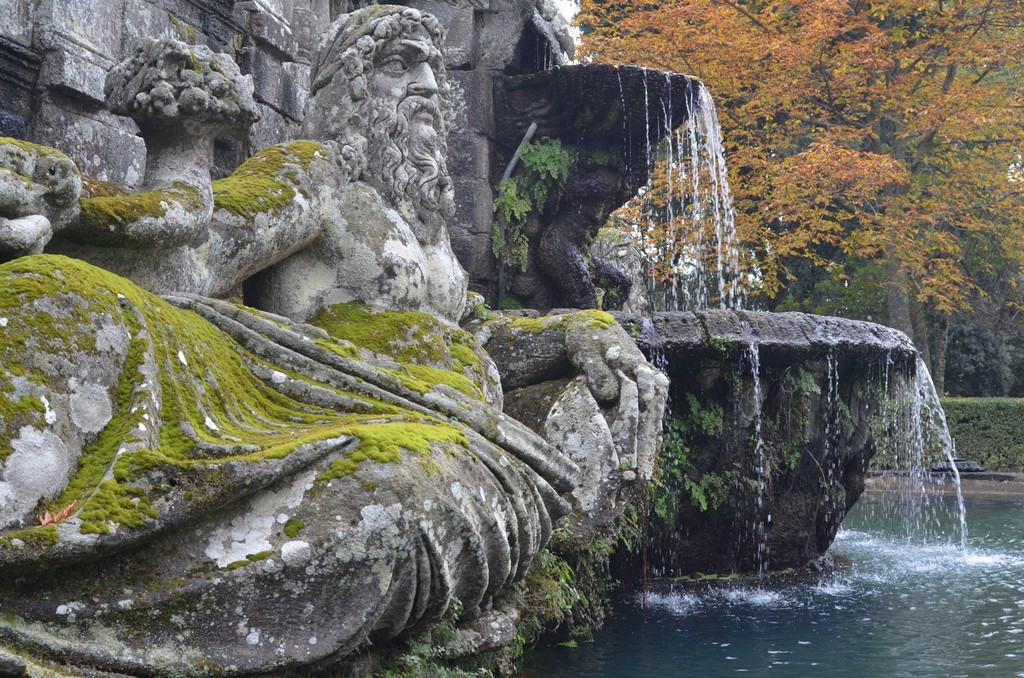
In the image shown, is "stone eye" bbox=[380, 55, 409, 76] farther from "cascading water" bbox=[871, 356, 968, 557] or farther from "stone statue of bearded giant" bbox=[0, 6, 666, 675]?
"cascading water" bbox=[871, 356, 968, 557]

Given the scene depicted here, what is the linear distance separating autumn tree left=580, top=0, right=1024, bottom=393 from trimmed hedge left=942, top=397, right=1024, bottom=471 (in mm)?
1654

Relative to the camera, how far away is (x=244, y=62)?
280 inches

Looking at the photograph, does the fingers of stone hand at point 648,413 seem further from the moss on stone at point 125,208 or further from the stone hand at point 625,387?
the moss on stone at point 125,208

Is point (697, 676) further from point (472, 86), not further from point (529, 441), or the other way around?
point (472, 86)

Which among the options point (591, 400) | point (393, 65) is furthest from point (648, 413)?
point (393, 65)

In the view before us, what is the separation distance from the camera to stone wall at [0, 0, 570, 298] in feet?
17.1

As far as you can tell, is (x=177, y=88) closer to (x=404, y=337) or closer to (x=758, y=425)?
(x=404, y=337)

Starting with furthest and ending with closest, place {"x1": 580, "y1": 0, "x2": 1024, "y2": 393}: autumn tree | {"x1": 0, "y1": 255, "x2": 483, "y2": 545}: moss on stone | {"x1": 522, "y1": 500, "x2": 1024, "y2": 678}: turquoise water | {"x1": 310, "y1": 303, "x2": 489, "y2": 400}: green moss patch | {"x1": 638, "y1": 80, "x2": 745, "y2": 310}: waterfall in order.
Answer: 1. {"x1": 580, "y1": 0, "x2": 1024, "y2": 393}: autumn tree
2. {"x1": 638, "y1": 80, "x2": 745, "y2": 310}: waterfall
3. {"x1": 522, "y1": 500, "x2": 1024, "y2": 678}: turquoise water
4. {"x1": 310, "y1": 303, "x2": 489, "y2": 400}: green moss patch
5. {"x1": 0, "y1": 255, "x2": 483, "y2": 545}: moss on stone

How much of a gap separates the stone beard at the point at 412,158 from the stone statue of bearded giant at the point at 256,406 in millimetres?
10

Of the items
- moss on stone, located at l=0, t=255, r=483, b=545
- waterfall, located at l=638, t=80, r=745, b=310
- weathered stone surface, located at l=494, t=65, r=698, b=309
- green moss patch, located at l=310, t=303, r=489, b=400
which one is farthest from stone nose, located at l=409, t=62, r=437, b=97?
waterfall, located at l=638, t=80, r=745, b=310

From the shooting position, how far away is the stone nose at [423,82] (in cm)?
515

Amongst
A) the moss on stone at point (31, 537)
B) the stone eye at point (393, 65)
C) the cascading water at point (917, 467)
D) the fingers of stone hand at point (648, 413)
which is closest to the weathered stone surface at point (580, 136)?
the cascading water at point (917, 467)

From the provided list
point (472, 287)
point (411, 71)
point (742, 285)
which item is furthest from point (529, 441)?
point (742, 285)

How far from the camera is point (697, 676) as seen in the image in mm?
5457
